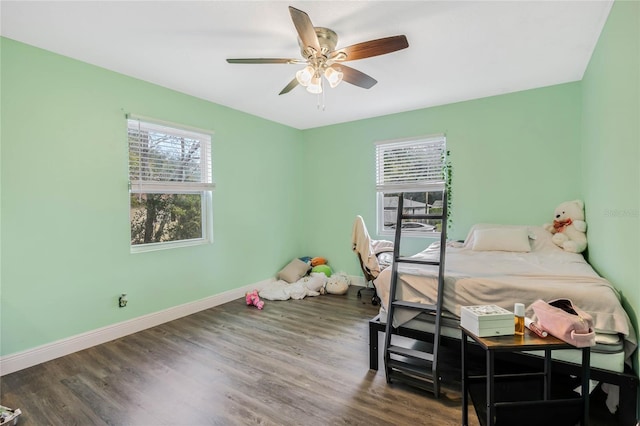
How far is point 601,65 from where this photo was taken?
2342 millimetres

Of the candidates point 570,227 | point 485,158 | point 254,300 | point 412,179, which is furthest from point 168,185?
point 570,227

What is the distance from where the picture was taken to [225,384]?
214cm

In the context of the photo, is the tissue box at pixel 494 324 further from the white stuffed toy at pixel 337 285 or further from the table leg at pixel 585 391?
the white stuffed toy at pixel 337 285

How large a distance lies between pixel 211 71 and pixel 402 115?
2.63 m

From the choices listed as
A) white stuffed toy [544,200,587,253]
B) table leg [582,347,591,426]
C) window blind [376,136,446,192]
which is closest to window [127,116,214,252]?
window blind [376,136,446,192]

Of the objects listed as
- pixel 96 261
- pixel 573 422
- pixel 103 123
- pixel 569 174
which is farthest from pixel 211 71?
pixel 569 174

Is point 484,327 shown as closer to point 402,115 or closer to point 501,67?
point 501,67

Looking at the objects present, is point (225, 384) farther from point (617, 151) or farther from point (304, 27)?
point (617, 151)

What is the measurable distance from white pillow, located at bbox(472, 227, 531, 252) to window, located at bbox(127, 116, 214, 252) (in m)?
3.20

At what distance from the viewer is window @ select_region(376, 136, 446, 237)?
4.09 meters

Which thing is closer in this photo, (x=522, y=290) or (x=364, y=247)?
(x=522, y=290)

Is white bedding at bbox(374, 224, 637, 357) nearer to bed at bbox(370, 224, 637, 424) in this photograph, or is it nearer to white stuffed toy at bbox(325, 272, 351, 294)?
bed at bbox(370, 224, 637, 424)

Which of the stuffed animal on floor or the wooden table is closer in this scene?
the wooden table

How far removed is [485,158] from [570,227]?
1.18 metres
